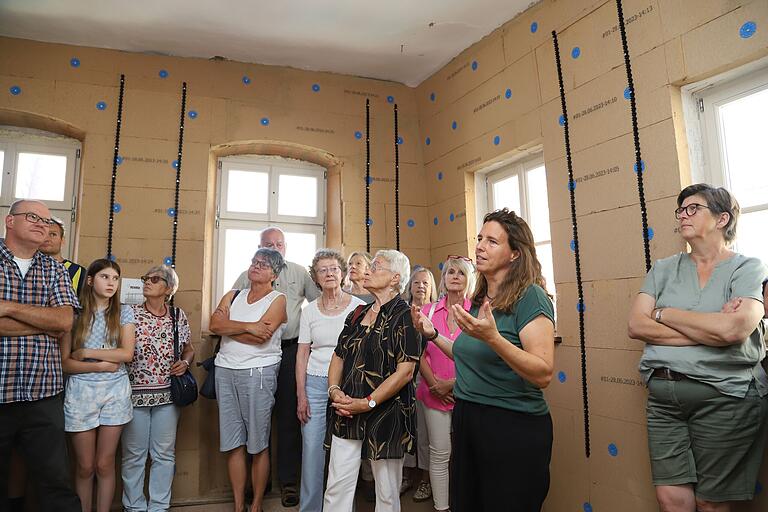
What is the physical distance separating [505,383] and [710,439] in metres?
0.92

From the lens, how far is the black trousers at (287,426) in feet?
10.3

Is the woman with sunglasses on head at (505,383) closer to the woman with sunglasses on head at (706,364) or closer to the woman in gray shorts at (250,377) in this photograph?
the woman with sunglasses on head at (706,364)

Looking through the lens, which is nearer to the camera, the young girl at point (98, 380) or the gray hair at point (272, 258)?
the young girl at point (98, 380)

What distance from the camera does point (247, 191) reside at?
4.05 m

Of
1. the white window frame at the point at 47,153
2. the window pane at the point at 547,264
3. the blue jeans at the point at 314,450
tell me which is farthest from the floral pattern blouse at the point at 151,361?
the window pane at the point at 547,264

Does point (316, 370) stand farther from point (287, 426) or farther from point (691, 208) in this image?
point (691, 208)

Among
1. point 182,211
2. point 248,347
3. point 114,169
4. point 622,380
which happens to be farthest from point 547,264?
point 114,169

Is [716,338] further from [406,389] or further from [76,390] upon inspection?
[76,390]

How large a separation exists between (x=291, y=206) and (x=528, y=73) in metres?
A: 2.06

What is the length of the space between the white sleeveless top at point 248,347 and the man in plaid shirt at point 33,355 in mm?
811

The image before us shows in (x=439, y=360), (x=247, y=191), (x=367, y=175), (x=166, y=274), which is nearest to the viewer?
(x=439, y=360)

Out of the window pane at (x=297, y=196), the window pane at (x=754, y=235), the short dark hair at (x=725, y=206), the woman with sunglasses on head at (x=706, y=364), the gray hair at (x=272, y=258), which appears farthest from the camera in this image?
the window pane at (x=297, y=196)

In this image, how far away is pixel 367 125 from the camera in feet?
13.8

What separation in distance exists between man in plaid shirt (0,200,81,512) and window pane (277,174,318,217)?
1.94 metres
